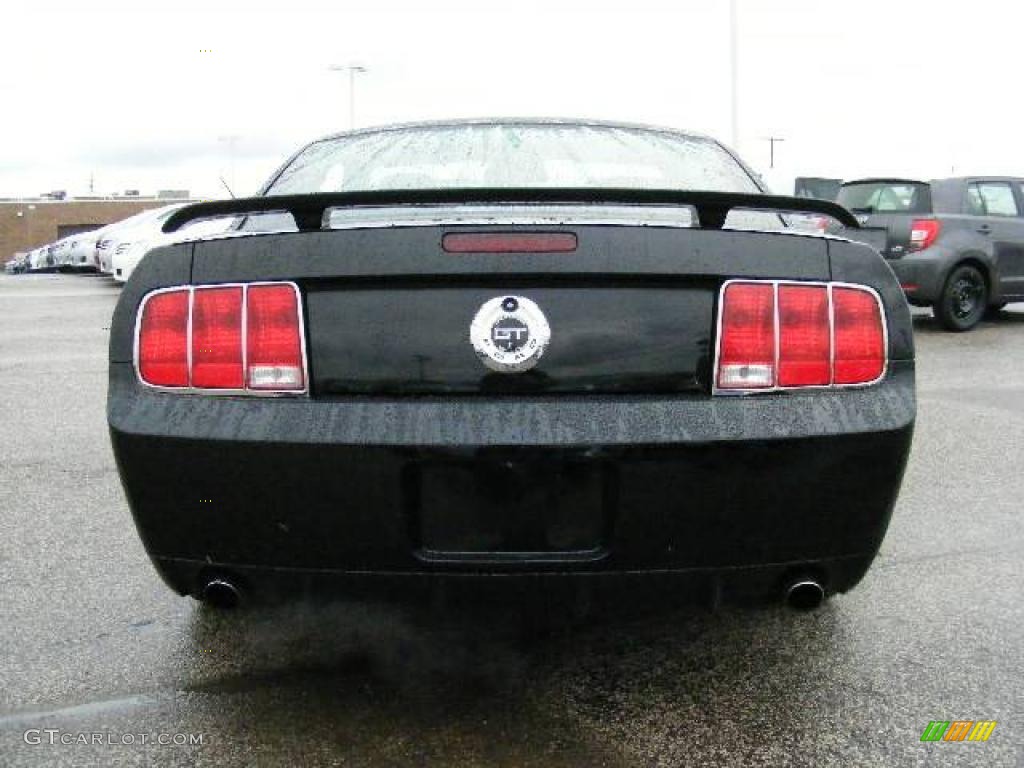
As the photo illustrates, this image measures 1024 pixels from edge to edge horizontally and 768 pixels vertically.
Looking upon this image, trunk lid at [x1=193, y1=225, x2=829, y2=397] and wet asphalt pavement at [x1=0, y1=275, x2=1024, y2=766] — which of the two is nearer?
trunk lid at [x1=193, y1=225, x2=829, y2=397]

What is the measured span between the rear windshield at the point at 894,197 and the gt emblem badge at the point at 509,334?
917cm

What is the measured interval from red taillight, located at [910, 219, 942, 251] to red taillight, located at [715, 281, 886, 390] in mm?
8555

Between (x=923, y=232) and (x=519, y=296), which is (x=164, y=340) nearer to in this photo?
(x=519, y=296)

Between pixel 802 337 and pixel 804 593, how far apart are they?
58 cm

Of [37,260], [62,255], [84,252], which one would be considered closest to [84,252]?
[84,252]

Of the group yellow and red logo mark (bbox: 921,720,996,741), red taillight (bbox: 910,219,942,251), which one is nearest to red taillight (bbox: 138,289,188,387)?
yellow and red logo mark (bbox: 921,720,996,741)

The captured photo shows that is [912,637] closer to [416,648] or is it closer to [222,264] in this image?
[416,648]

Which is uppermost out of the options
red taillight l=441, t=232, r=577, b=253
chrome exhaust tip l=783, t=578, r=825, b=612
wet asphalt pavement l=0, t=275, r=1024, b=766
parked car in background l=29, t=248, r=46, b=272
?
parked car in background l=29, t=248, r=46, b=272

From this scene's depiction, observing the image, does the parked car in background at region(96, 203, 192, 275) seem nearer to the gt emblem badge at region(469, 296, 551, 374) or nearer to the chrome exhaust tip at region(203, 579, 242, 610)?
the chrome exhaust tip at region(203, 579, 242, 610)

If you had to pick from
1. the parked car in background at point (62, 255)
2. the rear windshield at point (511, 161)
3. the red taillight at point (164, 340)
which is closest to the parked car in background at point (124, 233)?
the parked car in background at point (62, 255)

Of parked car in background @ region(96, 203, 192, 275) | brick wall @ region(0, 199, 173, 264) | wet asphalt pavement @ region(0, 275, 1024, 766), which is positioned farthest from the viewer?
brick wall @ region(0, 199, 173, 264)

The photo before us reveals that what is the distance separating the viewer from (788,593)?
2244mm

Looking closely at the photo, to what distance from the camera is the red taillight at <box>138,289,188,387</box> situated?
7.29 ft

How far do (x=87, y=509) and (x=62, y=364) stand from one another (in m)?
4.86
